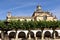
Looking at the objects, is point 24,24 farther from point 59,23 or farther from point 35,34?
point 35,34

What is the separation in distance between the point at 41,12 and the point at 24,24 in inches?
1161

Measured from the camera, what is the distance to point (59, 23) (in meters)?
57.6

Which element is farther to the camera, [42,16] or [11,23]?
[42,16]

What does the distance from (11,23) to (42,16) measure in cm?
2813

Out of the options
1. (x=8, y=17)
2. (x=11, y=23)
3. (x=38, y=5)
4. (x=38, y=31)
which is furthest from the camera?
(x=38, y=5)

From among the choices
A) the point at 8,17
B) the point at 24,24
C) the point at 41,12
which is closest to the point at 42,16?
the point at 41,12

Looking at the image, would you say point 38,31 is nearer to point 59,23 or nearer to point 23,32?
point 23,32

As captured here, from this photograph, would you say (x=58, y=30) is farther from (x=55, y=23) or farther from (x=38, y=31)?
(x=55, y=23)

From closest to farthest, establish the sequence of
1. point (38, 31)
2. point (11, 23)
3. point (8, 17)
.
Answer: point (11, 23) < point (38, 31) < point (8, 17)

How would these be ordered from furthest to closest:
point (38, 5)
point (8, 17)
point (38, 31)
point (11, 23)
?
1. point (38, 5)
2. point (8, 17)
3. point (38, 31)
4. point (11, 23)

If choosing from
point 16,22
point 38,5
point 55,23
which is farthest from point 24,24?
point 38,5

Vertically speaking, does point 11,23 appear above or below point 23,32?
above

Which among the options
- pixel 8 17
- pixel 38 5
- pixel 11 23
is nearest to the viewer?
pixel 11 23

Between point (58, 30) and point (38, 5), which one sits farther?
point (38, 5)
